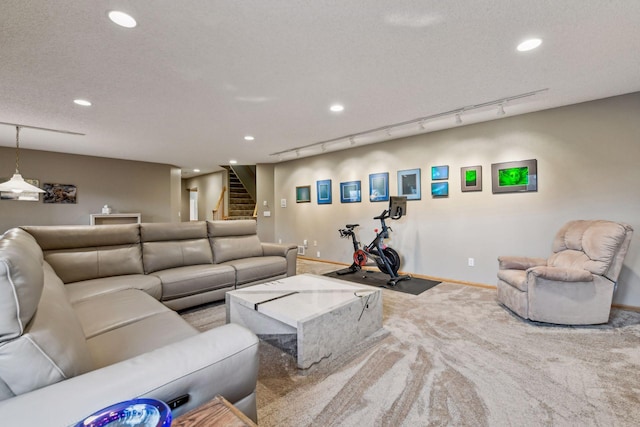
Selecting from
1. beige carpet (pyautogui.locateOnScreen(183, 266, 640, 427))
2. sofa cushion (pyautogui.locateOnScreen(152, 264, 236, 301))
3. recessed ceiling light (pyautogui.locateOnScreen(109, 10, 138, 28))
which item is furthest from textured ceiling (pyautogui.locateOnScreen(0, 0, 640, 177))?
beige carpet (pyautogui.locateOnScreen(183, 266, 640, 427))

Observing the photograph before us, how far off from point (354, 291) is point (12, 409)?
2.15 meters

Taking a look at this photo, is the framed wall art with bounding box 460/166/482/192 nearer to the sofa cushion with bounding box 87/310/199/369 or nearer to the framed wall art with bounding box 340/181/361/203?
the framed wall art with bounding box 340/181/361/203

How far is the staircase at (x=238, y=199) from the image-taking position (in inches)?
344

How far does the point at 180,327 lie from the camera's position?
1.65 metres

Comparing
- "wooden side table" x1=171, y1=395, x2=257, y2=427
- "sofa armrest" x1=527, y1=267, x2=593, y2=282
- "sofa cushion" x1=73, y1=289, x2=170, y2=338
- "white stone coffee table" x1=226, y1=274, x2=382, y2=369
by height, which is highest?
"wooden side table" x1=171, y1=395, x2=257, y2=427

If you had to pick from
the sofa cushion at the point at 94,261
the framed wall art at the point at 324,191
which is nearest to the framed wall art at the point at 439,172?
the framed wall art at the point at 324,191

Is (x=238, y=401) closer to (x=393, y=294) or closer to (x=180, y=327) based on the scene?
(x=180, y=327)

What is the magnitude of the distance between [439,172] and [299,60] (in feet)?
9.95

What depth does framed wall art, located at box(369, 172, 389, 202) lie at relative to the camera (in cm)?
507

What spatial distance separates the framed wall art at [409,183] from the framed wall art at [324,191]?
1636mm

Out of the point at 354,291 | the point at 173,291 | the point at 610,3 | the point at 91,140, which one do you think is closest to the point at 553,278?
the point at 354,291

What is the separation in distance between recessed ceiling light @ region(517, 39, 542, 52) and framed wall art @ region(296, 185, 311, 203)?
4.63m

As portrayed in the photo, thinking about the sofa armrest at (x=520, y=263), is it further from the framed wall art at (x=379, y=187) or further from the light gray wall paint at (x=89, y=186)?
the light gray wall paint at (x=89, y=186)

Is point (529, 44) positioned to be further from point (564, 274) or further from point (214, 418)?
point (214, 418)
